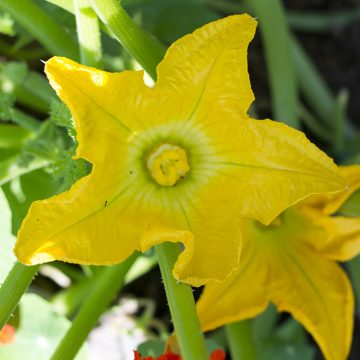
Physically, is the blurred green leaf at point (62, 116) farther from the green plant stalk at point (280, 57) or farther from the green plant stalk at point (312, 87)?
the green plant stalk at point (312, 87)

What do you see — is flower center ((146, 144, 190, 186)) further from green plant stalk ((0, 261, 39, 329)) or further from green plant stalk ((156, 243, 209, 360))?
green plant stalk ((0, 261, 39, 329))

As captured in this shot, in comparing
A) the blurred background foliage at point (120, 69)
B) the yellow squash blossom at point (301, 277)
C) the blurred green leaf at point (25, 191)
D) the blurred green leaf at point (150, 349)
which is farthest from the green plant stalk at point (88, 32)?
the blurred green leaf at point (150, 349)

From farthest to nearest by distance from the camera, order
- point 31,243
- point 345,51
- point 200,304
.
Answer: point 345,51 → point 200,304 → point 31,243

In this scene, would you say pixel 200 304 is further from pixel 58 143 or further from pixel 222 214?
pixel 58 143

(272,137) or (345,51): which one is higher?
(345,51)

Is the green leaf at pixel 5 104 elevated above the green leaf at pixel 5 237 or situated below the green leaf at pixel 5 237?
above

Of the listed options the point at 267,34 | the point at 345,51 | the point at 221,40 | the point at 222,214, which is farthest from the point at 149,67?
the point at 345,51
